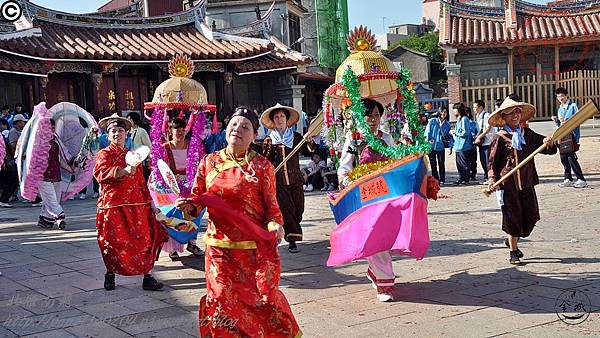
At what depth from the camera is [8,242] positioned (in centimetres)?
948

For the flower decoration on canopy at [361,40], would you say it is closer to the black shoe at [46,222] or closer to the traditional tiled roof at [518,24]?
the black shoe at [46,222]

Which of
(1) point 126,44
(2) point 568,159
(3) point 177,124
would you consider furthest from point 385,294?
(1) point 126,44

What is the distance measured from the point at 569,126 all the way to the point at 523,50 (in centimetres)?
→ 1894

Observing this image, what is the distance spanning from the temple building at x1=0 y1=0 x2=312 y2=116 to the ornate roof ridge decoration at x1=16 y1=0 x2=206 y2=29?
0.03 metres

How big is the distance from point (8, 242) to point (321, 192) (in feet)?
21.0

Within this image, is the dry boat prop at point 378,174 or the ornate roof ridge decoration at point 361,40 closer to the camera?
the dry boat prop at point 378,174

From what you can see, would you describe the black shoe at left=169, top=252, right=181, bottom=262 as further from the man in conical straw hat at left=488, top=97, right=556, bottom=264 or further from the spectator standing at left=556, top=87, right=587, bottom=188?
the spectator standing at left=556, top=87, right=587, bottom=188

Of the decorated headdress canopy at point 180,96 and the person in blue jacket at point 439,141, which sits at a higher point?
the decorated headdress canopy at point 180,96

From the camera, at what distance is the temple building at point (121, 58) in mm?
17406

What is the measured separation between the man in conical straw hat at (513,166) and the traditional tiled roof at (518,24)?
16.3 metres

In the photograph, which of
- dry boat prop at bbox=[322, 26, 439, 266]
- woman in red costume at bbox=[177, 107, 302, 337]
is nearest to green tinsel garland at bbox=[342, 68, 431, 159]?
dry boat prop at bbox=[322, 26, 439, 266]

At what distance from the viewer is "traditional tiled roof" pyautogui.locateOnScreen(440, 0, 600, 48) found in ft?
75.1

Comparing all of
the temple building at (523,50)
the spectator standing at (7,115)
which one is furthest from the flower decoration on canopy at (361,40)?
the temple building at (523,50)

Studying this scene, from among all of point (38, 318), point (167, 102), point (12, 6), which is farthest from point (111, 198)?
point (12, 6)
